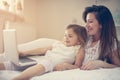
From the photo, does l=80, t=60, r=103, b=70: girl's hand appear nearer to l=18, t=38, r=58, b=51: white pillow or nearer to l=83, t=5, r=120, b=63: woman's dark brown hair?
l=83, t=5, r=120, b=63: woman's dark brown hair

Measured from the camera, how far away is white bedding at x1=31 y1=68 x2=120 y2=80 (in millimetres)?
717

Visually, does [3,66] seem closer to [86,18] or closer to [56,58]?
[56,58]

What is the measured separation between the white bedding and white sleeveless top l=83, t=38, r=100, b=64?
4 cm

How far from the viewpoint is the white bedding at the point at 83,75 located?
0.72 m

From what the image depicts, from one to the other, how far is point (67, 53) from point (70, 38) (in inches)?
2.0

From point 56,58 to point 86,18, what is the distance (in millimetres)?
168

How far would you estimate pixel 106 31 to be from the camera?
76cm

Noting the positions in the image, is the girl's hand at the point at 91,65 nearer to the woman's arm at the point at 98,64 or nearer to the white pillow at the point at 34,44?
the woman's arm at the point at 98,64

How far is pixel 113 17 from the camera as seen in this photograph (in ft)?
2.49

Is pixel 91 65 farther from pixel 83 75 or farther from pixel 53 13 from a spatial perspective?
pixel 53 13

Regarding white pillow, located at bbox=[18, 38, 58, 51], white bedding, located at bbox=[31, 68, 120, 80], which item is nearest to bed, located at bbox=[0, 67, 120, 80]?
white bedding, located at bbox=[31, 68, 120, 80]

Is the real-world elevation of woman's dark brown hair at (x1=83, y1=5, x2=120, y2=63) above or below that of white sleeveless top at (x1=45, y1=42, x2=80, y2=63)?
above

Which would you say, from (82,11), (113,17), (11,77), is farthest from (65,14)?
(11,77)

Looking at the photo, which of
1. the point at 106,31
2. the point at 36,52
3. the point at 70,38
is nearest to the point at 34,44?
the point at 36,52
